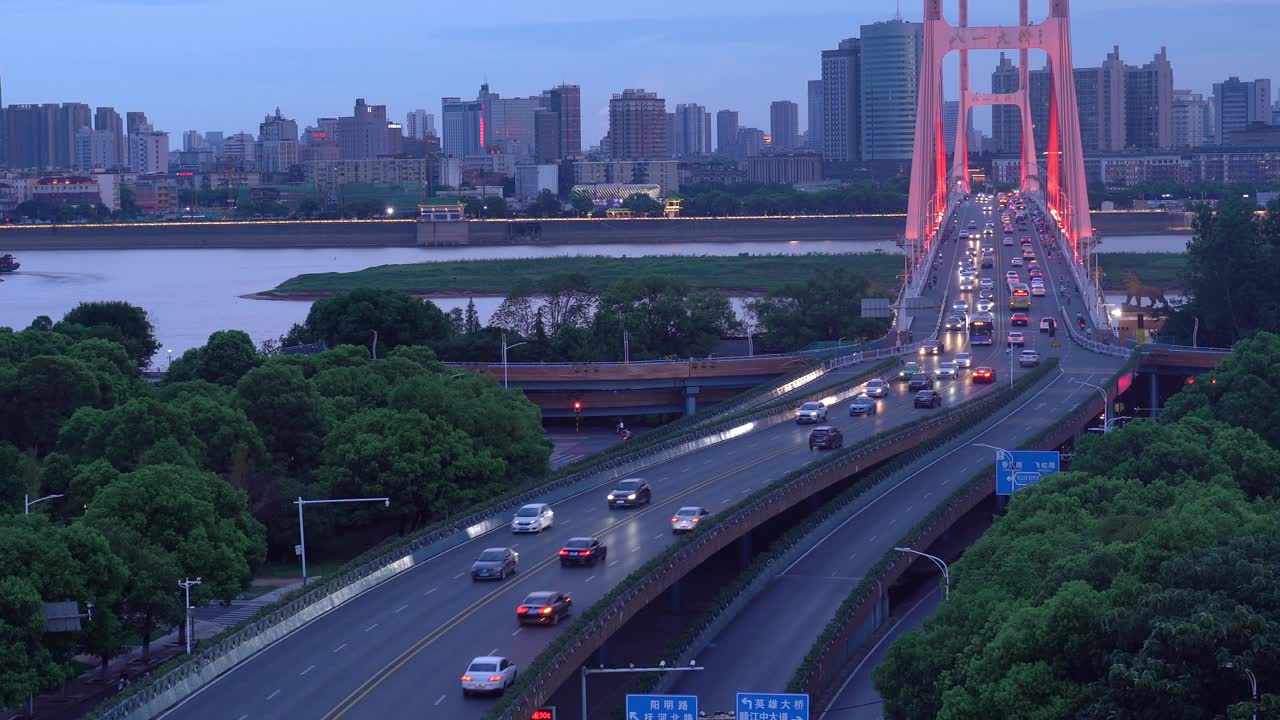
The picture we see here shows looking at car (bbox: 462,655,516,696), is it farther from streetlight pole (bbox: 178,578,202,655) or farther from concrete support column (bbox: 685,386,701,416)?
concrete support column (bbox: 685,386,701,416)

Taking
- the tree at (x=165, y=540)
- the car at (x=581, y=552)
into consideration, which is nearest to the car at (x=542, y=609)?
the car at (x=581, y=552)

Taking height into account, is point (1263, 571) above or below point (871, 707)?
above

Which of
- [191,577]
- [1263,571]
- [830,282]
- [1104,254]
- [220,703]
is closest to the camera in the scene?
[1263,571]

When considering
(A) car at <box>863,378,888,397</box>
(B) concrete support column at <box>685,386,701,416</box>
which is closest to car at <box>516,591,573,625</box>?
(A) car at <box>863,378,888,397</box>

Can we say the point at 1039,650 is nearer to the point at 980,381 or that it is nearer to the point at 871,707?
the point at 871,707

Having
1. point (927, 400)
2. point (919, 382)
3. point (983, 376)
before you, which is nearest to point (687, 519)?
point (927, 400)

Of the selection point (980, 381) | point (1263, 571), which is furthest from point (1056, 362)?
point (1263, 571)

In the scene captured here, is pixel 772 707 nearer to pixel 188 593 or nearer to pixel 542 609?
pixel 542 609
